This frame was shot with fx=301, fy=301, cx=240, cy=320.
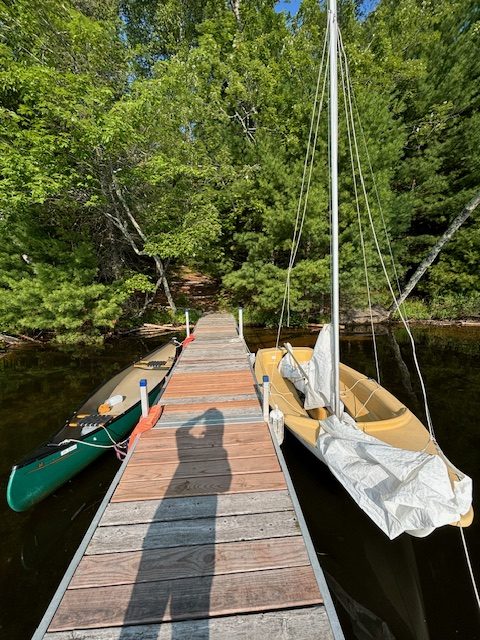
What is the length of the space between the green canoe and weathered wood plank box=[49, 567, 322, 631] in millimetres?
2573

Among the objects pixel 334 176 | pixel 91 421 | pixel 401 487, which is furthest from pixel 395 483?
pixel 91 421

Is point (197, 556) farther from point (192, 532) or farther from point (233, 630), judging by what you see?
point (233, 630)

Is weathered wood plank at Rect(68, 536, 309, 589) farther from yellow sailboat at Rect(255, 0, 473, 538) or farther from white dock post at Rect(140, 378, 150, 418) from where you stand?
white dock post at Rect(140, 378, 150, 418)

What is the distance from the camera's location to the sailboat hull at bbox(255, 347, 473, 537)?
3.92 meters

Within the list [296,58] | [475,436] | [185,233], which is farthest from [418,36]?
[475,436]

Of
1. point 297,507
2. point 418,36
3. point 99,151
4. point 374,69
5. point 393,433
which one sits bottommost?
point 393,433

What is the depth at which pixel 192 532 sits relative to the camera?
7.66 feet

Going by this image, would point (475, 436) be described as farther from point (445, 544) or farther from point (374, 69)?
point (374, 69)

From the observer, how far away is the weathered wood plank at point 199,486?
2.75 m

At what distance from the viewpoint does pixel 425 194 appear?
14.7 m

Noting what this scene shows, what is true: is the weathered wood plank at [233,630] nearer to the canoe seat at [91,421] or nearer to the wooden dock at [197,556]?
the wooden dock at [197,556]

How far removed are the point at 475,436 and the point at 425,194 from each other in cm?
1319

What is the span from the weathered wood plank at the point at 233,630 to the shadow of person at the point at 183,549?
0.01 metres

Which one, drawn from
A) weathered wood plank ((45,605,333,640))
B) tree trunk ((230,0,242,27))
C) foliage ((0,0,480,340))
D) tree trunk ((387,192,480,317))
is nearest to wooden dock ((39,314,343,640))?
weathered wood plank ((45,605,333,640))
